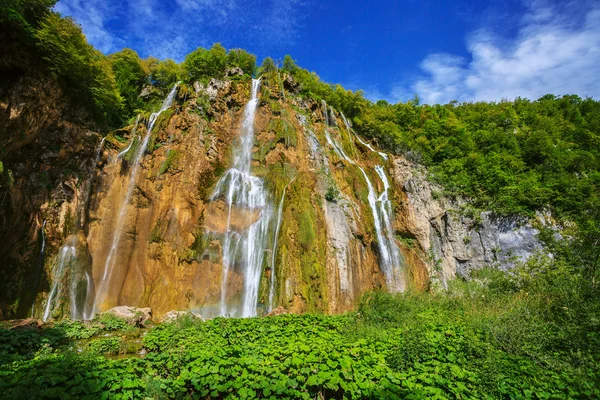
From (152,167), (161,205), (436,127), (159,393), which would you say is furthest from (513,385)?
(436,127)

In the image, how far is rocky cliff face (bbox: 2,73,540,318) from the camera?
16.0 metres

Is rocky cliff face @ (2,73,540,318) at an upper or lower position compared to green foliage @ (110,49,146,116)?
lower

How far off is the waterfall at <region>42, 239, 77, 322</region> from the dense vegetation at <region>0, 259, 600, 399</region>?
5.80 metres

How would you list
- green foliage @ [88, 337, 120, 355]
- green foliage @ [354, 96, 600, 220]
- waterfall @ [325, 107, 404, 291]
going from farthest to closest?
green foliage @ [354, 96, 600, 220] → waterfall @ [325, 107, 404, 291] → green foliage @ [88, 337, 120, 355]

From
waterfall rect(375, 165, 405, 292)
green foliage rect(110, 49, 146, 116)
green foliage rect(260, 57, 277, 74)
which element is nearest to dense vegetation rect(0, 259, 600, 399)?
waterfall rect(375, 165, 405, 292)

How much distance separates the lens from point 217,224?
720 inches

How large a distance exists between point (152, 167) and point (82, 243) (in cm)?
620

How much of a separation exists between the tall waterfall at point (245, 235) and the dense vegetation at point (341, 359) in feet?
18.4

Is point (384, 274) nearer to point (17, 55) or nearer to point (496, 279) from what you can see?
point (496, 279)

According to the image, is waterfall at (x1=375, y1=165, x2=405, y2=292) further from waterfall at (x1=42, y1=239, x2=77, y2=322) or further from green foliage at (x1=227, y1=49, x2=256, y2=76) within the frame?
green foliage at (x1=227, y1=49, x2=256, y2=76)

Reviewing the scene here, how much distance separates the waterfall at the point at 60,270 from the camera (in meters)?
14.8

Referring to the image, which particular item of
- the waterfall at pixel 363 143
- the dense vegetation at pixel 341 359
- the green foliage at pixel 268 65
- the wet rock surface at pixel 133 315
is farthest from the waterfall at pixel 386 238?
the green foliage at pixel 268 65

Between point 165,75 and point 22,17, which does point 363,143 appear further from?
point 22,17

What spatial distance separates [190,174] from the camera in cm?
1995
